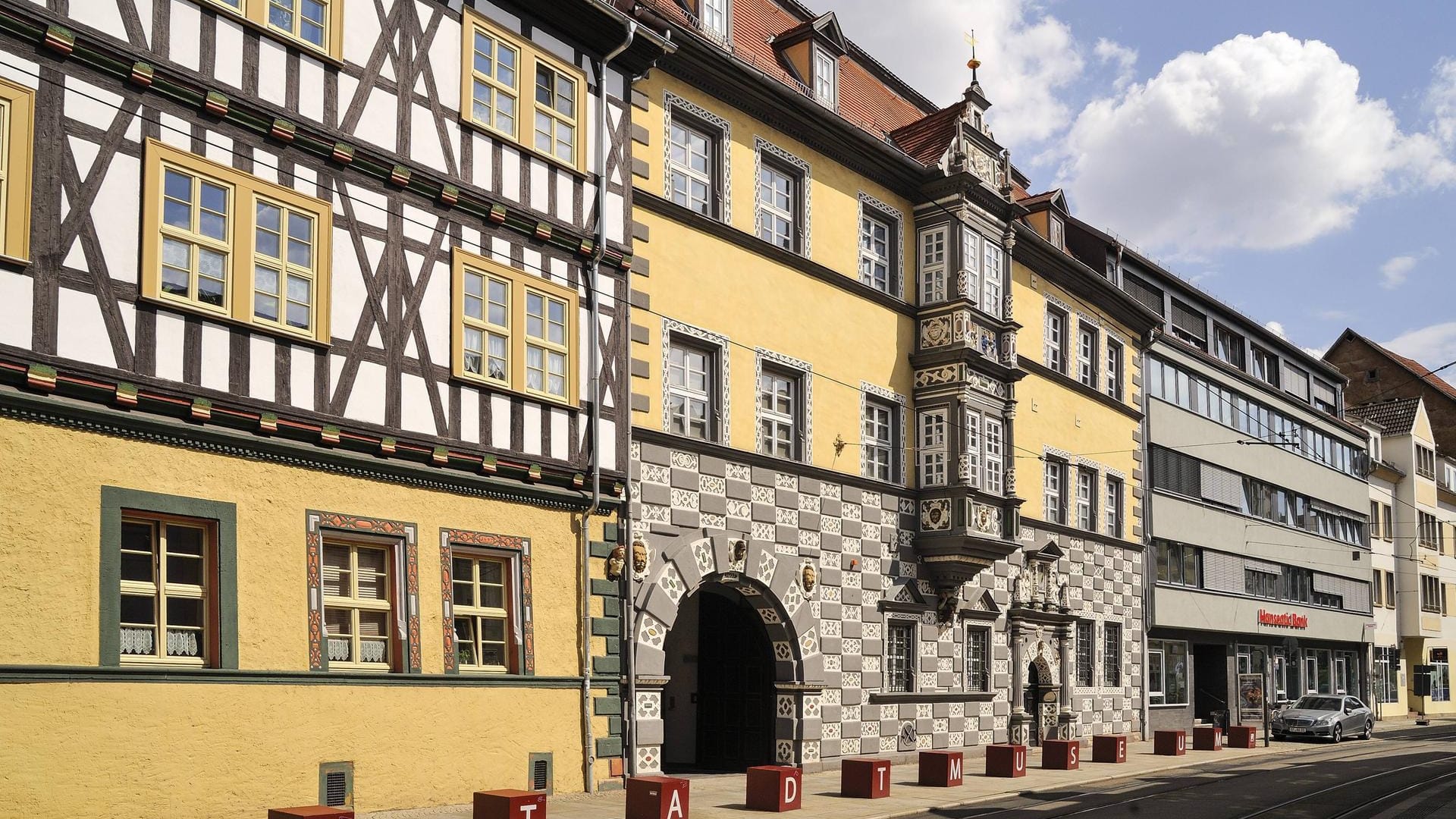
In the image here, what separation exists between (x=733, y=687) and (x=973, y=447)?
7.20 metres

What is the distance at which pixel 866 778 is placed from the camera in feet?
69.3

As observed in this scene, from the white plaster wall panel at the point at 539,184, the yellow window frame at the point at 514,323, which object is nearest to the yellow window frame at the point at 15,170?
the yellow window frame at the point at 514,323

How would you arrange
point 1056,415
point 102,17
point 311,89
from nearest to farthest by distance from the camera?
point 102,17
point 311,89
point 1056,415

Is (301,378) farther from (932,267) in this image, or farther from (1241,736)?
(1241,736)

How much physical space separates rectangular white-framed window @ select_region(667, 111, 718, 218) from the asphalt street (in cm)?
1090

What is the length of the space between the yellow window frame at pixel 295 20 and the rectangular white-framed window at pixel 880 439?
45.6 ft

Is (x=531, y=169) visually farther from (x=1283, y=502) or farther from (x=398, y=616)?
(x=1283, y=502)

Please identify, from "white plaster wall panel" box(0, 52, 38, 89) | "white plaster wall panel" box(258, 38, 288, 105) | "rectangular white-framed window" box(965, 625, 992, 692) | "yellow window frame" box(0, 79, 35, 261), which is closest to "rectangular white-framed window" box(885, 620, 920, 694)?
"rectangular white-framed window" box(965, 625, 992, 692)

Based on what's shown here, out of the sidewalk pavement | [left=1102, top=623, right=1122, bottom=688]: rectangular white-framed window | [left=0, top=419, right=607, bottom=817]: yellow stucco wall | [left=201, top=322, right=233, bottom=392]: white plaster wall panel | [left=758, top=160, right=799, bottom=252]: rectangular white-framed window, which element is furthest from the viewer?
[left=1102, top=623, right=1122, bottom=688]: rectangular white-framed window

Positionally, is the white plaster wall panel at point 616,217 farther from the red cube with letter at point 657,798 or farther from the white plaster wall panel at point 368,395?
the red cube with letter at point 657,798

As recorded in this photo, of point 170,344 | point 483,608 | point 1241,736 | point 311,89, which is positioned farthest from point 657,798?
point 1241,736

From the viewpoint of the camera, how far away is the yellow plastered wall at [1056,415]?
33688 mm

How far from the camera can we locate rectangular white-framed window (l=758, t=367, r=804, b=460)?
24906 millimetres

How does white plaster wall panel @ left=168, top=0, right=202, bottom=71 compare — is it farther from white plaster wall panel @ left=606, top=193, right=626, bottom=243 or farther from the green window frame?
white plaster wall panel @ left=606, top=193, right=626, bottom=243
